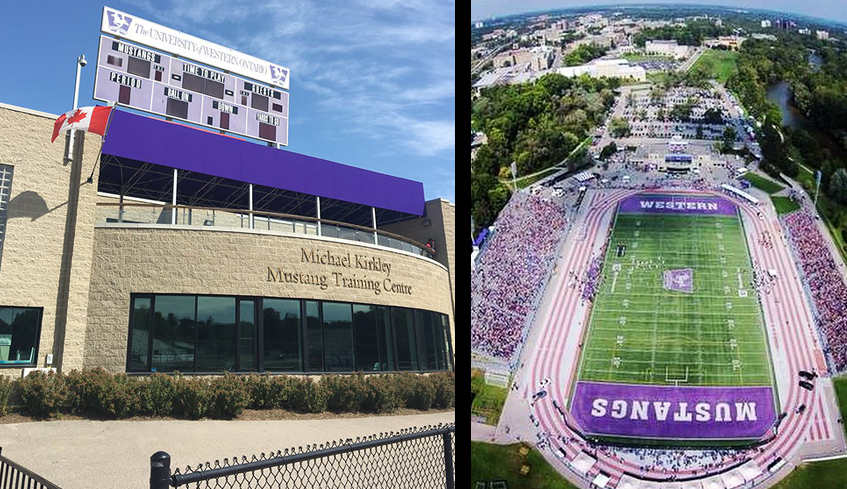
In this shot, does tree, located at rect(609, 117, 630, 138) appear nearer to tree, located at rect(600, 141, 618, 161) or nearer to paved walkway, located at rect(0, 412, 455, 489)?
tree, located at rect(600, 141, 618, 161)

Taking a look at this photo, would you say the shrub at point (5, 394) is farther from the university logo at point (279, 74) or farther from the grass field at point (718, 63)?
the university logo at point (279, 74)

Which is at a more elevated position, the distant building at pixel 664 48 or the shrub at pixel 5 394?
the distant building at pixel 664 48

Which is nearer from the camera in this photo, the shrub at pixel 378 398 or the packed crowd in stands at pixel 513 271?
the packed crowd in stands at pixel 513 271

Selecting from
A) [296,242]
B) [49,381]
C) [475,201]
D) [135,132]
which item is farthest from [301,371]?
[475,201]

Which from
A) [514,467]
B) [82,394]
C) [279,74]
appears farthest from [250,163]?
[514,467]

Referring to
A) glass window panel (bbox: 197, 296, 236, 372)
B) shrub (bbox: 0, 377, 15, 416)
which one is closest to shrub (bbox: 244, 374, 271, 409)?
glass window panel (bbox: 197, 296, 236, 372)

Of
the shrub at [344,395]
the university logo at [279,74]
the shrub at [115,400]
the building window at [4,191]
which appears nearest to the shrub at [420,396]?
the shrub at [344,395]
